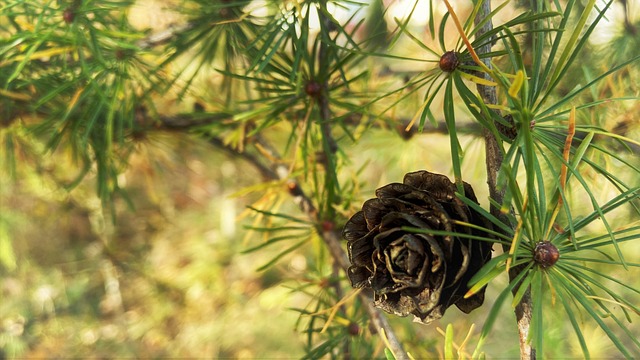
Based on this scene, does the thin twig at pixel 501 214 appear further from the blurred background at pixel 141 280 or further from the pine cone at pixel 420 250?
the blurred background at pixel 141 280

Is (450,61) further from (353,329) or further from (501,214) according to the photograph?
(353,329)

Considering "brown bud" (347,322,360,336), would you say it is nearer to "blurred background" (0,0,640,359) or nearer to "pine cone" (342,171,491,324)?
"pine cone" (342,171,491,324)

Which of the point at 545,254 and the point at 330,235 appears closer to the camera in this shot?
the point at 545,254

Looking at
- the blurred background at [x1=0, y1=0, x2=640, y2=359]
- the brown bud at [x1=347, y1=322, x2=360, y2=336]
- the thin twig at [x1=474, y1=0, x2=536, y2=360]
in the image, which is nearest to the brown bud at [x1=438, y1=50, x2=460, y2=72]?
the thin twig at [x1=474, y1=0, x2=536, y2=360]

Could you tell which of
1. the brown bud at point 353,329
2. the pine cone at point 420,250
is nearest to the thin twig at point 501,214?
the pine cone at point 420,250

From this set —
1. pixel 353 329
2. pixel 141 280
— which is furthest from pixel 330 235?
pixel 141 280

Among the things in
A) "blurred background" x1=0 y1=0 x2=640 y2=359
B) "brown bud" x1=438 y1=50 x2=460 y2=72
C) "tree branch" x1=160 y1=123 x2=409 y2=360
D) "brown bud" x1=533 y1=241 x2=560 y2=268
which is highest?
"brown bud" x1=438 y1=50 x2=460 y2=72
